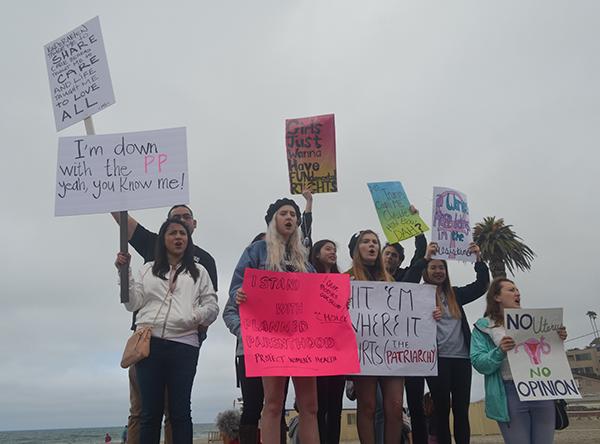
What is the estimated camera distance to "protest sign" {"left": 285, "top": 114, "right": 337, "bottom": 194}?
5.79 metres

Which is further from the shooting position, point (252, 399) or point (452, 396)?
point (452, 396)

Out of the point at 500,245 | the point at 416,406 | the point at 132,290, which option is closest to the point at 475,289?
the point at 416,406

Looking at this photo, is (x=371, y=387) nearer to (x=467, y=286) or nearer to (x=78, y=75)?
(x=467, y=286)

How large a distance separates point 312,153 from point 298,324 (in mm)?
2480

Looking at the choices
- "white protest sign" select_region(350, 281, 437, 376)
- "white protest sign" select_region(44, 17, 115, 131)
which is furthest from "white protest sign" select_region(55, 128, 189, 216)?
"white protest sign" select_region(350, 281, 437, 376)

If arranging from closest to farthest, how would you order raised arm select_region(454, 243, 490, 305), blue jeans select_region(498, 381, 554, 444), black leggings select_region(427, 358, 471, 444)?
blue jeans select_region(498, 381, 554, 444), black leggings select_region(427, 358, 471, 444), raised arm select_region(454, 243, 490, 305)

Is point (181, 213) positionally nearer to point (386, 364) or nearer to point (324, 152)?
point (324, 152)

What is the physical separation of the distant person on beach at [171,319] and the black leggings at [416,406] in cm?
194

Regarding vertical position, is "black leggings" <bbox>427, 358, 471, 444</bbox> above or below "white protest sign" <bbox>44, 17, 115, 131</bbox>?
below

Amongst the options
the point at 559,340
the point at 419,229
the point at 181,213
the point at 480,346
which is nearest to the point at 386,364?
the point at 480,346

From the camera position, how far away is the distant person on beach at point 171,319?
3.58m

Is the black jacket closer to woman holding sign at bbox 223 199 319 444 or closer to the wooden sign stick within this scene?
woman holding sign at bbox 223 199 319 444

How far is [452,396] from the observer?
15.4 ft

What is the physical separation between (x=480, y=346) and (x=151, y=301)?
2.61 meters
